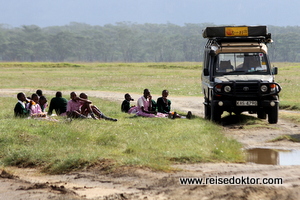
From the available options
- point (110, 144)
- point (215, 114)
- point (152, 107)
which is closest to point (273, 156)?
point (110, 144)

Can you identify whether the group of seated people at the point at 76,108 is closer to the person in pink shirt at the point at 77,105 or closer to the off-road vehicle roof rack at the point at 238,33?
the person in pink shirt at the point at 77,105

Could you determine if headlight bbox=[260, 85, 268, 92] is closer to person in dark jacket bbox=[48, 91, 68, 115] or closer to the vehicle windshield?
the vehicle windshield

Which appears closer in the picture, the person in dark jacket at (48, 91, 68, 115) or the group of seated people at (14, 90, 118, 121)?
the group of seated people at (14, 90, 118, 121)

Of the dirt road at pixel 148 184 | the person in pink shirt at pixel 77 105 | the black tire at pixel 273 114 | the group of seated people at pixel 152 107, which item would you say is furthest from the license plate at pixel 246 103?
the dirt road at pixel 148 184

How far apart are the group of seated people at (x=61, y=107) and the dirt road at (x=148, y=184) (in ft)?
17.4

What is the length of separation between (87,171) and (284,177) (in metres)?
3.14

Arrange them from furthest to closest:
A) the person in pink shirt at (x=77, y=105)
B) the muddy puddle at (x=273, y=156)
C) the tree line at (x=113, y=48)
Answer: the tree line at (x=113, y=48) → the person in pink shirt at (x=77, y=105) → the muddy puddle at (x=273, y=156)

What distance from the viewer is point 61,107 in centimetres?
1595

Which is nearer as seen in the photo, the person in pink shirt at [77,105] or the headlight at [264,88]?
the headlight at [264,88]

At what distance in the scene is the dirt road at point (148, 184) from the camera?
696 cm

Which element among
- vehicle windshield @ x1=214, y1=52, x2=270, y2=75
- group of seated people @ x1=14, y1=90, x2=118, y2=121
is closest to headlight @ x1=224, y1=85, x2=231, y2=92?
vehicle windshield @ x1=214, y1=52, x2=270, y2=75

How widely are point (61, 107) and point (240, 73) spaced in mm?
5439

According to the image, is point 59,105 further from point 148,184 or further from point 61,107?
point 148,184

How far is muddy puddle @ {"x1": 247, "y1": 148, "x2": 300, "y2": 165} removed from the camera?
9.91 metres
